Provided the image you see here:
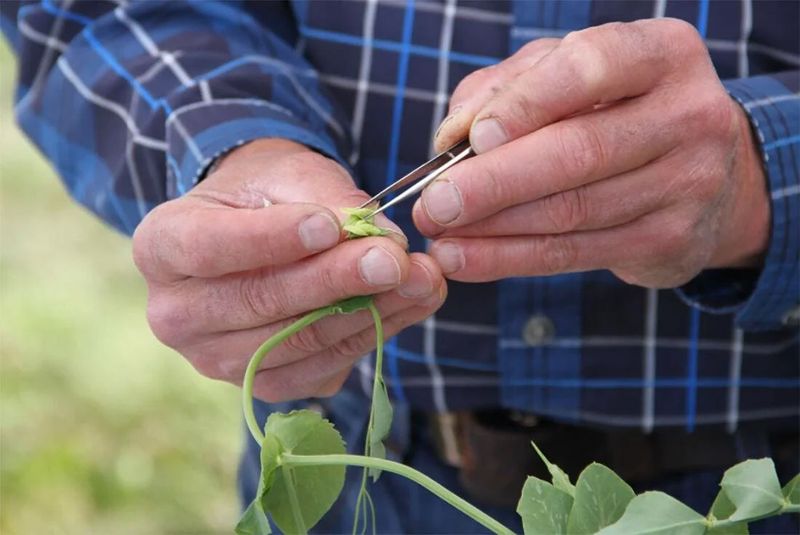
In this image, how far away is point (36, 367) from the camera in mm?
2277

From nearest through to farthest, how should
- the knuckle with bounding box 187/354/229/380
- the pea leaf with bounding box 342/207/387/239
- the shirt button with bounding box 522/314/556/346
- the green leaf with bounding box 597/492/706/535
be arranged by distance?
Answer: the green leaf with bounding box 597/492/706/535, the pea leaf with bounding box 342/207/387/239, the knuckle with bounding box 187/354/229/380, the shirt button with bounding box 522/314/556/346

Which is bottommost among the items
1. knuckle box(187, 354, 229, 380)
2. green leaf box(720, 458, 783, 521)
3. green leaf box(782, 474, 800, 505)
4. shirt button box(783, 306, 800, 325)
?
shirt button box(783, 306, 800, 325)

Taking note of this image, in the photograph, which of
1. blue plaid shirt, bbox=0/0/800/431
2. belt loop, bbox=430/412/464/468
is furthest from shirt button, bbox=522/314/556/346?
belt loop, bbox=430/412/464/468

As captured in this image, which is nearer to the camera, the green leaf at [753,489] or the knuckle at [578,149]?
the green leaf at [753,489]

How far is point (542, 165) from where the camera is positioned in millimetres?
689

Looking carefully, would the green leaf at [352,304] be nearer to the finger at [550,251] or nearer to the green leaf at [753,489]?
the finger at [550,251]

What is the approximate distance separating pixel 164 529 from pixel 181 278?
139cm

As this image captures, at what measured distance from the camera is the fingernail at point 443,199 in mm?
681

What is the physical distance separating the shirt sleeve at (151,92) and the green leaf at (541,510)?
0.42 meters

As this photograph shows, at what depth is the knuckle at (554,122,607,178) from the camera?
0.69m

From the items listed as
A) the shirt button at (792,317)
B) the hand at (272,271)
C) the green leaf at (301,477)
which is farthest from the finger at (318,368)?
the shirt button at (792,317)

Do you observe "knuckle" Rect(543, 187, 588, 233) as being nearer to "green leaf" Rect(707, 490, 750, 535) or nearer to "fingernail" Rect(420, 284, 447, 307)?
"fingernail" Rect(420, 284, 447, 307)

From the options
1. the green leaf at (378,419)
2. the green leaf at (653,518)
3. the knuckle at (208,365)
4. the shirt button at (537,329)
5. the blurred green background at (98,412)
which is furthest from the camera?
the blurred green background at (98,412)

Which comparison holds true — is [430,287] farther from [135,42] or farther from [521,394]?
[135,42]
